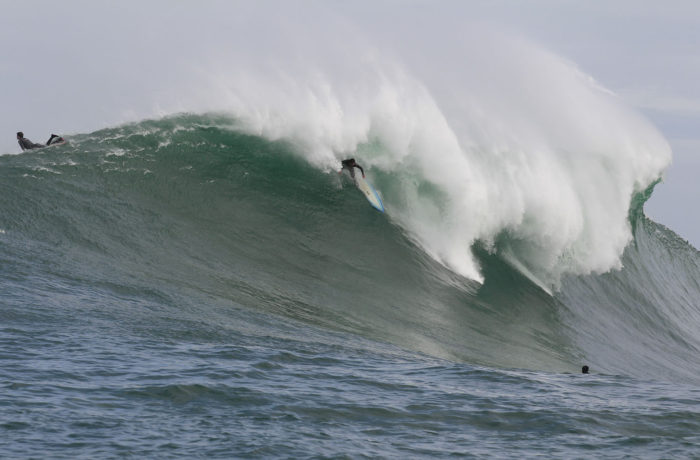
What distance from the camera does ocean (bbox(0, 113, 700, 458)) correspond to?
7.39 metres

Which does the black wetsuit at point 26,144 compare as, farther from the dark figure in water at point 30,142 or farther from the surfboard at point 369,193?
the surfboard at point 369,193

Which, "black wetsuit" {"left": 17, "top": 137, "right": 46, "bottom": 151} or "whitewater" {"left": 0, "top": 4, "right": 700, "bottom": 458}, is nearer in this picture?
"whitewater" {"left": 0, "top": 4, "right": 700, "bottom": 458}

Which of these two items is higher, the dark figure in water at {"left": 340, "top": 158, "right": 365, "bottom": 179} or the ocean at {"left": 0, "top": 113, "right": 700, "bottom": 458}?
the dark figure in water at {"left": 340, "top": 158, "right": 365, "bottom": 179}

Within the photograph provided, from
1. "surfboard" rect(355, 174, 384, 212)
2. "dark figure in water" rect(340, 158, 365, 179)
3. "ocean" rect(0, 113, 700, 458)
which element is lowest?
"ocean" rect(0, 113, 700, 458)

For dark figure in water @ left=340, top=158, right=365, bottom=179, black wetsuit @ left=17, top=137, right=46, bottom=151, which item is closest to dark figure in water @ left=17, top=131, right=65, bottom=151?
black wetsuit @ left=17, top=137, right=46, bottom=151

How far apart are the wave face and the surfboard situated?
0.56 ft

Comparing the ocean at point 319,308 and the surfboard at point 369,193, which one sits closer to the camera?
the ocean at point 319,308

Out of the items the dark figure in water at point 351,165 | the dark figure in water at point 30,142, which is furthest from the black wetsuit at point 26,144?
the dark figure in water at point 351,165

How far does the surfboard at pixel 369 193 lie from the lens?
16875mm

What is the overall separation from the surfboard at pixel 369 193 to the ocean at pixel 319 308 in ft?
0.72

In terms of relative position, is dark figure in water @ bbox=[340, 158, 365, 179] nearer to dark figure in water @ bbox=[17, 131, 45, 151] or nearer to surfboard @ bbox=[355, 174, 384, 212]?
surfboard @ bbox=[355, 174, 384, 212]

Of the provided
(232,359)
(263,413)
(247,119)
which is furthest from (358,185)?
(263,413)

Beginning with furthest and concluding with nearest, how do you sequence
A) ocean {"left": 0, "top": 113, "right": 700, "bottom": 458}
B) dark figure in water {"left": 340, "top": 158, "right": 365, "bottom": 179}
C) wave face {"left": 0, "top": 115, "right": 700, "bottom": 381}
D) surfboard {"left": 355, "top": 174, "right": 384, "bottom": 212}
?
dark figure in water {"left": 340, "top": 158, "right": 365, "bottom": 179} < surfboard {"left": 355, "top": 174, "right": 384, "bottom": 212} < wave face {"left": 0, "top": 115, "right": 700, "bottom": 381} < ocean {"left": 0, "top": 113, "right": 700, "bottom": 458}

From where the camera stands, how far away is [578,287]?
18078 millimetres
